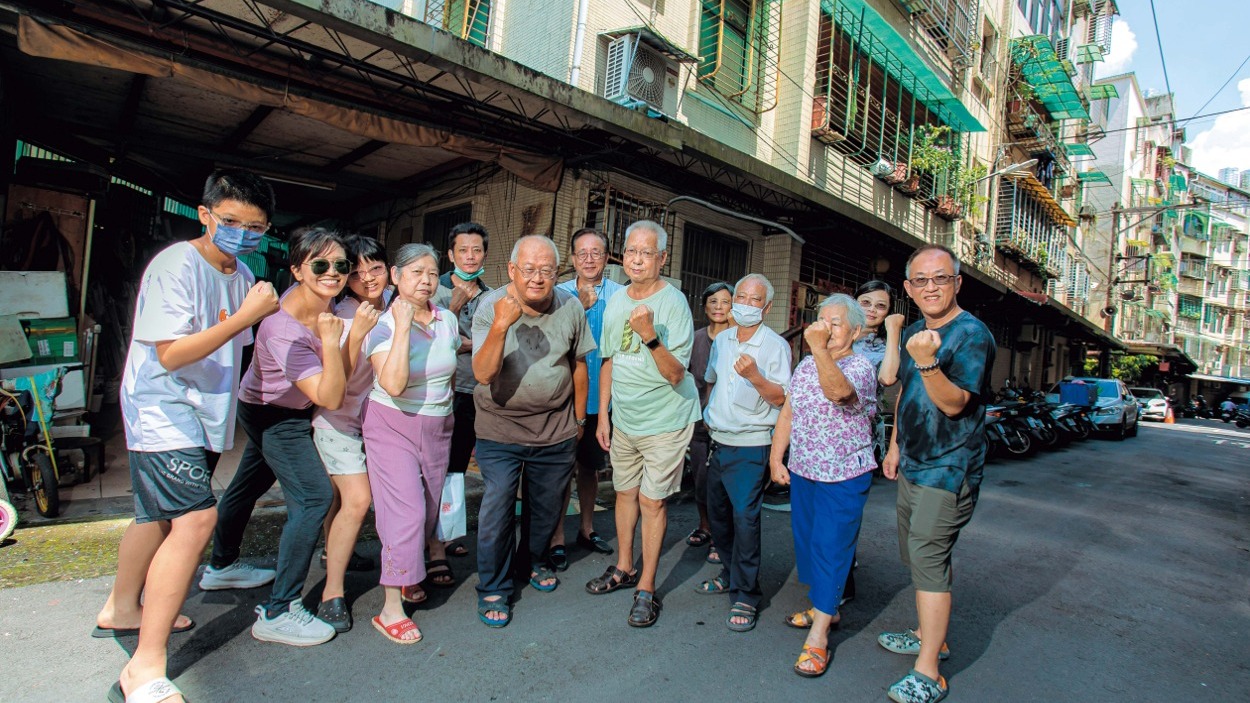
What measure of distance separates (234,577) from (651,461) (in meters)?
2.16

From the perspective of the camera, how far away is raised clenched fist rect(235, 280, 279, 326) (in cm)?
228

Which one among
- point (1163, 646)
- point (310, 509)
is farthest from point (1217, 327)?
point (310, 509)

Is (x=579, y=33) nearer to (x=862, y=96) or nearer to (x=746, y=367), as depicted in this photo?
(x=746, y=367)

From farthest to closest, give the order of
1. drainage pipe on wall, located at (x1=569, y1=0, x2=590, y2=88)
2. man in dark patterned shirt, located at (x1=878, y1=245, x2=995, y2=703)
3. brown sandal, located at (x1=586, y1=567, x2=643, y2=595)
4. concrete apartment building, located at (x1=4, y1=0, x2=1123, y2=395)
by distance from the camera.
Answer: drainage pipe on wall, located at (x1=569, y1=0, x2=590, y2=88) < concrete apartment building, located at (x1=4, y1=0, x2=1123, y2=395) < brown sandal, located at (x1=586, y1=567, x2=643, y2=595) < man in dark patterned shirt, located at (x1=878, y1=245, x2=995, y2=703)

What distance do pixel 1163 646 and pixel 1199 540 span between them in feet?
11.4

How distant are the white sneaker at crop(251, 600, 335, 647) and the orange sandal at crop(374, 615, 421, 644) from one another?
21 cm

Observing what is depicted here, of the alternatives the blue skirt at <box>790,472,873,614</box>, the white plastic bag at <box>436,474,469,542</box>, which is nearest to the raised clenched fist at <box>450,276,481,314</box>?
the white plastic bag at <box>436,474,469,542</box>

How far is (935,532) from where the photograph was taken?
8.86ft

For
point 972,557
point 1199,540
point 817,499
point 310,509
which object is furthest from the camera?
point 1199,540

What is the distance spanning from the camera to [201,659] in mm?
2613

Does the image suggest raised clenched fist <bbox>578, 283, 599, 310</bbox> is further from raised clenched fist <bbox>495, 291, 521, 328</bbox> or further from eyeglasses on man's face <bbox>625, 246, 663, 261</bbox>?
raised clenched fist <bbox>495, 291, 521, 328</bbox>

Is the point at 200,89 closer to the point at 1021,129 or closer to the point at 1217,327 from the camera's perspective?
the point at 1021,129

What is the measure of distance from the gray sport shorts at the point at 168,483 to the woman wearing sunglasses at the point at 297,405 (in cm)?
49

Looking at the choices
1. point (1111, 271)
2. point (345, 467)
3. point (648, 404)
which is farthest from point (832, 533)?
point (1111, 271)
